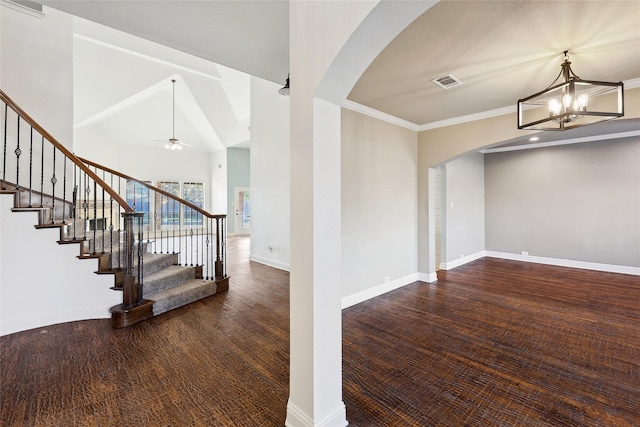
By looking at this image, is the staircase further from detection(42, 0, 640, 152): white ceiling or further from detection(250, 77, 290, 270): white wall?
detection(42, 0, 640, 152): white ceiling

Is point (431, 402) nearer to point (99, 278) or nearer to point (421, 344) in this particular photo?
point (421, 344)

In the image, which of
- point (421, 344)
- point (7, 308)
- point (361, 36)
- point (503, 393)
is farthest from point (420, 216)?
point (7, 308)

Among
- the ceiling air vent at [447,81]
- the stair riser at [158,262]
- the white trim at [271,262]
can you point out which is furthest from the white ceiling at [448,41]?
the white trim at [271,262]

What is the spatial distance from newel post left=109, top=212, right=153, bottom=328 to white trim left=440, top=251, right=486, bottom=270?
17.3ft

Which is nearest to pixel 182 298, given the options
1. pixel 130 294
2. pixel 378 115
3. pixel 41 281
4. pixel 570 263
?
pixel 130 294

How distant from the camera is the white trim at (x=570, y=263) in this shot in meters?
5.48

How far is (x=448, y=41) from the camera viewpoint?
7.54 feet

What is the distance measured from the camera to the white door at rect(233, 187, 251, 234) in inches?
434

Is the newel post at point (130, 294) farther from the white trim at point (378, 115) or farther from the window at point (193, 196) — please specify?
the window at point (193, 196)

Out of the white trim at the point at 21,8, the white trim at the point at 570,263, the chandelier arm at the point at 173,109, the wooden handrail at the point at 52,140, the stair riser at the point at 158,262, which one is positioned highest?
the chandelier arm at the point at 173,109

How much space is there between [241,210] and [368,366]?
964cm

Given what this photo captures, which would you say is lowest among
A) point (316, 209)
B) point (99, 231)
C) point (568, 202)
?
point (99, 231)

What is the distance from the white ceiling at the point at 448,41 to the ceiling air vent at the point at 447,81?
69 millimetres

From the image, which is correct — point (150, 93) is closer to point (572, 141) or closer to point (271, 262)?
point (271, 262)
